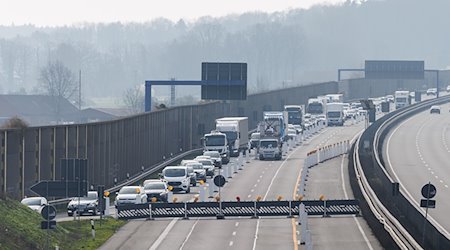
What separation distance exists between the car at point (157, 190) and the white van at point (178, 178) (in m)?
6.17

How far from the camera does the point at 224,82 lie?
108m

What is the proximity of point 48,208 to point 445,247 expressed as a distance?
13048 millimetres

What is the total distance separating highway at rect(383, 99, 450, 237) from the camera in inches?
2955

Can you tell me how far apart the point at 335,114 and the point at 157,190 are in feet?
282

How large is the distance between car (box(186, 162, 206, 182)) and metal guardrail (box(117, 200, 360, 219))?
21180 mm

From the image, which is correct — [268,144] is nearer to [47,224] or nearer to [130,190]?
[130,190]

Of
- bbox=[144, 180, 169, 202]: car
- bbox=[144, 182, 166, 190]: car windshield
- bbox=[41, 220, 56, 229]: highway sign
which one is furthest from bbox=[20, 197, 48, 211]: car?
bbox=[41, 220, 56, 229]: highway sign

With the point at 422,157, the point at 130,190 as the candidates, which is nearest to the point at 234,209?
the point at 130,190

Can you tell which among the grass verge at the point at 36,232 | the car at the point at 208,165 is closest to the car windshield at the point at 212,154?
the car at the point at 208,165

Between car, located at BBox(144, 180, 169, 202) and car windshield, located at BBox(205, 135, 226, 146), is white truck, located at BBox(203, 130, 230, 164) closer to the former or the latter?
car windshield, located at BBox(205, 135, 226, 146)

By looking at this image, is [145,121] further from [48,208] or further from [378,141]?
[48,208]

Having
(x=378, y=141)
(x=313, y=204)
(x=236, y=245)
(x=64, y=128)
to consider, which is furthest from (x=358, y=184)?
(x=378, y=141)

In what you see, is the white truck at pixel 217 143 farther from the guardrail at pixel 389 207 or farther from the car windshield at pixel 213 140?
the guardrail at pixel 389 207

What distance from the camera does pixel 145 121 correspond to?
91.6 m
